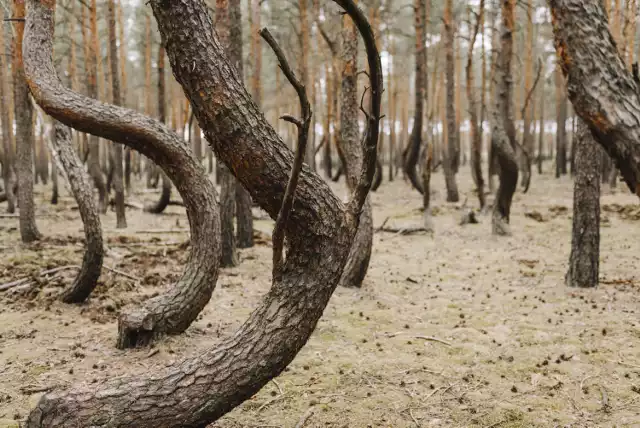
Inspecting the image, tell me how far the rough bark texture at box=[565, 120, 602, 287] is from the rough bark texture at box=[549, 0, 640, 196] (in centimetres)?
423

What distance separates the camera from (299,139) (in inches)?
77.4

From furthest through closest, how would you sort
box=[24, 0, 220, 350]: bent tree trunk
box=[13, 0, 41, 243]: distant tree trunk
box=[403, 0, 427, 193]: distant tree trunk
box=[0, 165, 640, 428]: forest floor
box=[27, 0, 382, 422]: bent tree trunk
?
box=[403, 0, 427, 193]: distant tree trunk → box=[13, 0, 41, 243]: distant tree trunk → box=[24, 0, 220, 350]: bent tree trunk → box=[0, 165, 640, 428]: forest floor → box=[27, 0, 382, 422]: bent tree trunk

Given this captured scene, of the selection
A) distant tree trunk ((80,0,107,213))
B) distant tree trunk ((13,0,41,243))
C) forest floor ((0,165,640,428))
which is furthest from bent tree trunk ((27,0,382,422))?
distant tree trunk ((80,0,107,213))

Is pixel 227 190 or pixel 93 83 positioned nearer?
pixel 227 190

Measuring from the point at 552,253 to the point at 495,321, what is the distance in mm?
3725

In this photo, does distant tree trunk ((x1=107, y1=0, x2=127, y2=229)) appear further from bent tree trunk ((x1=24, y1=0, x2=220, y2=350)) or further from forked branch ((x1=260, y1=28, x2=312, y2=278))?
forked branch ((x1=260, y1=28, x2=312, y2=278))

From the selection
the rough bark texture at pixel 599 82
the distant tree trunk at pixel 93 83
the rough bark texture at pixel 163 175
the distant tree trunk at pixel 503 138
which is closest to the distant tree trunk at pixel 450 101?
the distant tree trunk at pixel 503 138

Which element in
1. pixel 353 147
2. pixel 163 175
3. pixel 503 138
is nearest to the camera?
pixel 353 147

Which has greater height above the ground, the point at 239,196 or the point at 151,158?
the point at 151,158

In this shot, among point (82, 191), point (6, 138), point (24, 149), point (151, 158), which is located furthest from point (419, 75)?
point (6, 138)

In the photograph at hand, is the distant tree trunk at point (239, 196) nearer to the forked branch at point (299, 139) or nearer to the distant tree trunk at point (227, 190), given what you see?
the distant tree trunk at point (227, 190)

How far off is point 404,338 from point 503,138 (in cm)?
568

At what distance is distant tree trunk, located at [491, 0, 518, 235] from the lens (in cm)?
912

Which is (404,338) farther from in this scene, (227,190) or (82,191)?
(227,190)
